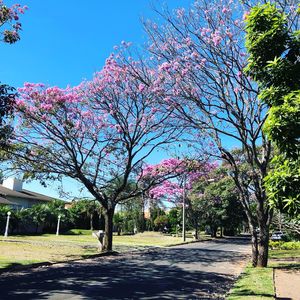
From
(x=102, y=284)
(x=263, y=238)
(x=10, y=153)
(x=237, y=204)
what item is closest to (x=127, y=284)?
(x=102, y=284)

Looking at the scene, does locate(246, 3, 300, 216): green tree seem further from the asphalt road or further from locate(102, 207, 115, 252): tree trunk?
locate(102, 207, 115, 252): tree trunk

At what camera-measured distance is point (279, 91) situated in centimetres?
603

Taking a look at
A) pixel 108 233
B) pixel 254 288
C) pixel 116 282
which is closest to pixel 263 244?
pixel 254 288

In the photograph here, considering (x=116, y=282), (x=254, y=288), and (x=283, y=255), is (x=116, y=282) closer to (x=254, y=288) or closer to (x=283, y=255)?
(x=254, y=288)

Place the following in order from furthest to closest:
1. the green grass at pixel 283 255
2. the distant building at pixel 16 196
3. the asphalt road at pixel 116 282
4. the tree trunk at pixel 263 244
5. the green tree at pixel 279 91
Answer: the distant building at pixel 16 196 < the green grass at pixel 283 255 < the tree trunk at pixel 263 244 < the asphalt road at pixel 116 282 < the green tree at pixel 279 91

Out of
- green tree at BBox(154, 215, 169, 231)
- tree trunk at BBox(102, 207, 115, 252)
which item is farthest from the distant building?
tree trunk at BBox(102, 207, 115, 252)

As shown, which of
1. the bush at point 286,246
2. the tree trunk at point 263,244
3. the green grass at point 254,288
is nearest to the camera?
the green grass at point 254,288

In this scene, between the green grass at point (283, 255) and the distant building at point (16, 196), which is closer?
the green grass at point (283, 255)

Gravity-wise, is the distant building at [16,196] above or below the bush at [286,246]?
above

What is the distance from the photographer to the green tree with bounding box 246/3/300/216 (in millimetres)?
5355

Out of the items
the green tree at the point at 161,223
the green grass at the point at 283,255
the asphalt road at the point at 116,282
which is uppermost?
the green tree at the point at 161,223

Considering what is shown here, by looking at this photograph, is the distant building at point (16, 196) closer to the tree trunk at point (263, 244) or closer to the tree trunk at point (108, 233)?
the tree trunk at point (108, 233)

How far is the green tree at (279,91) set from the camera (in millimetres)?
5355

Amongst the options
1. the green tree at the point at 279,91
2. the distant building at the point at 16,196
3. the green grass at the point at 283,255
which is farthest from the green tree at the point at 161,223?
the green tree at the point at 279,91
